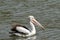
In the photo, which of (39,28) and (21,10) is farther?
(21,10)

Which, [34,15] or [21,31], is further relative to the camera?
[34,15]

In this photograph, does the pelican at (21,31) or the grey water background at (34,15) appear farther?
the pelican at (21,31)

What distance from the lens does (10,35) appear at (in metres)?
18.2

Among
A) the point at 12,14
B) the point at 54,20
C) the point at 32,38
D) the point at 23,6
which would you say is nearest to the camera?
the point at 32,38

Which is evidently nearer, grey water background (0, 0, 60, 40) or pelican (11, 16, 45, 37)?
grey water background (0, 0, 60, 40)

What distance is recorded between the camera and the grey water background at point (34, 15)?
58.7 feet

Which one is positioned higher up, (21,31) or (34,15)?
(34,15)

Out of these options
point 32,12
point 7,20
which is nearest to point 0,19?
point 7,20

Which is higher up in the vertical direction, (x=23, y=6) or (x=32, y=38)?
(x=23, y=6)

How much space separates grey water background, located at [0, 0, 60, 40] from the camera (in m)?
17.9

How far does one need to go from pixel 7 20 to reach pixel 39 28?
1.81m

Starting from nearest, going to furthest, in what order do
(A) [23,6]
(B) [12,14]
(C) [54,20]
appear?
1. (C) [54,20]
2. (B) [12,14]
3. (A) [23,6]

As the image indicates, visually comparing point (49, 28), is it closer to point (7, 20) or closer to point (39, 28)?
point (39, 28)

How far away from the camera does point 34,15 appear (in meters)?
20.8
